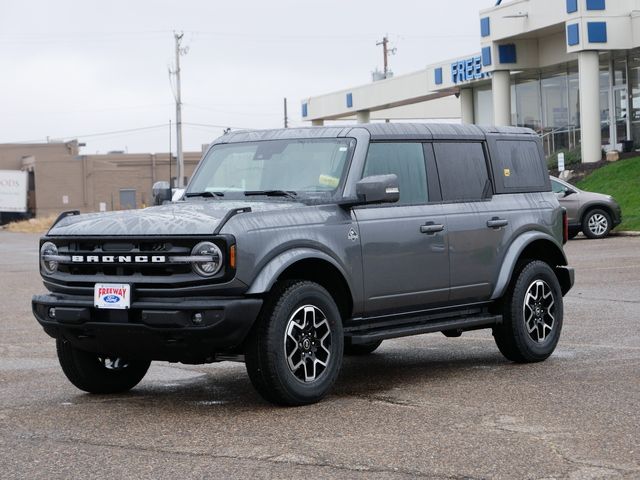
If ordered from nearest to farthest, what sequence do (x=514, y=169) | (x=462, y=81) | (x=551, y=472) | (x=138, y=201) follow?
(x=551, y=472), (x=514, y=169), (x=462, y=81), (x=138, y=201)

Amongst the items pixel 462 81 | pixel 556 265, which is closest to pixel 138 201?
pixel 462 81

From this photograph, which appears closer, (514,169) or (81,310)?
(81,310)

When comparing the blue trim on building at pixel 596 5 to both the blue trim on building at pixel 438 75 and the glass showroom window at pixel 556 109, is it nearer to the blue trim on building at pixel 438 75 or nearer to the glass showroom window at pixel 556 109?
the glass showroom window at pixel 556 109

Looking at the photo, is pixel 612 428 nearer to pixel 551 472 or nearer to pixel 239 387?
pixel 551 472

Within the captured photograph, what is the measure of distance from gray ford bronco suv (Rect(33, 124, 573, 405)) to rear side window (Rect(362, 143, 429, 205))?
11mm

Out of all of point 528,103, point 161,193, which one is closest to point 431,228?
point 161,193

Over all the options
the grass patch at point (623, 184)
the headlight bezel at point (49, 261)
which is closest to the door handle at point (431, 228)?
the headlight bezel at point (49, 261)

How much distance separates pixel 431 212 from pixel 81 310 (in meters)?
2.95

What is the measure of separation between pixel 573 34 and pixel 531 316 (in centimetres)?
3324

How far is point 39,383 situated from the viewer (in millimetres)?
9703

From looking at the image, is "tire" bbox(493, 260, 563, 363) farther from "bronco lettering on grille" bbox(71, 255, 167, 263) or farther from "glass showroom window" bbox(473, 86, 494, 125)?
"glass showroom window" bbox(473, 86, 494, 125)

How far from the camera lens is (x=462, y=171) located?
10125 mm

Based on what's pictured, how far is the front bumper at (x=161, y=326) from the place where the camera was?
7.82 metres

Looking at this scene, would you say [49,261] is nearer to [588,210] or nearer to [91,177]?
[588,210]
